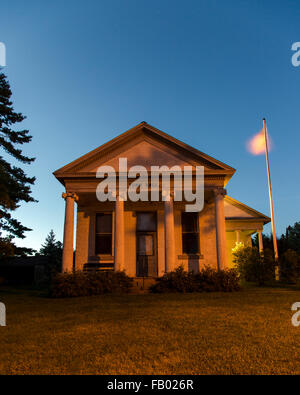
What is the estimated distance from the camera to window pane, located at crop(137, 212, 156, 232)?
17.7 m

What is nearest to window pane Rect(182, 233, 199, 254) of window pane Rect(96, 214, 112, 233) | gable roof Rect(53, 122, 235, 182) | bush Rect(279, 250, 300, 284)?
gable roof Rect(53, 122, 235, 182)

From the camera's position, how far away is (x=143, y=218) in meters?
17.8

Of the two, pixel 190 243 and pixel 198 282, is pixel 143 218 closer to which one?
pixel 190 243

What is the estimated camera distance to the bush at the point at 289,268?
17.6m

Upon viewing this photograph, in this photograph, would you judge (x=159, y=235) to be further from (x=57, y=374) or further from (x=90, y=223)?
(x=57, y=374)

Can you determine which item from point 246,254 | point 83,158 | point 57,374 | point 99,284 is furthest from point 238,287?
point 57,374

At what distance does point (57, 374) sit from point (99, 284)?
378 inches

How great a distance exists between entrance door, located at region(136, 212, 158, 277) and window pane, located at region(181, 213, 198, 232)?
164cm

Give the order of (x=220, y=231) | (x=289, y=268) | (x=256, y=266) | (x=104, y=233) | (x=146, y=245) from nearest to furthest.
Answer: (x=220, y=231)
(x=256, y=266)
(x=104, y=233)
(x=146, y=245)
(x=289, y=268)

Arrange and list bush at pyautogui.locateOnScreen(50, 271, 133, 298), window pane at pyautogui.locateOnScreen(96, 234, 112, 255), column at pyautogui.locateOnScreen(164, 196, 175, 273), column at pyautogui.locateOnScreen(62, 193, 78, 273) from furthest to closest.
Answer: window pane at pyautogui.locateOnScreen(96, 234, 112, 255) < column at pyautogui.locateOnScreen(62, 193, 78, 273) < column at pyautogui.locateOnScreen(164, 196, 175, 273) < bush at pyautogui.locateOnScreen(50, 271, 133, 298)

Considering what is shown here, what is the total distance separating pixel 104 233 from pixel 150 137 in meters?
5.80

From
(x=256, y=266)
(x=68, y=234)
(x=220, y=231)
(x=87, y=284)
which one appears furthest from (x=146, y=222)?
(x=256, y=266)

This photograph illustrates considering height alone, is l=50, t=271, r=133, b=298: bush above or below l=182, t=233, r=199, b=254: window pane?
below

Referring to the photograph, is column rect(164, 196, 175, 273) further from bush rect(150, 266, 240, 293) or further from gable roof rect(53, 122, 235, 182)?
gable roof rect(53, 122, 235, 182)
